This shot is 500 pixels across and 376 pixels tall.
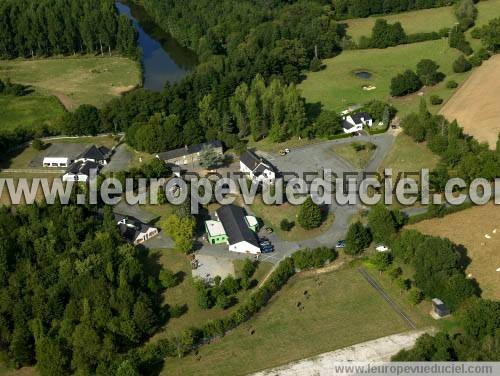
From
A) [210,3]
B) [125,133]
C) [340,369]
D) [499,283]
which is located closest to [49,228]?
[125,133]

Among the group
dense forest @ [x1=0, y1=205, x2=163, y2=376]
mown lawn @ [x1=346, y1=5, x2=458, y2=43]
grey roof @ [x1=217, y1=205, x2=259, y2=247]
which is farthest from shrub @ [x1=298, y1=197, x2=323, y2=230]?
mown lawn @ [x1=346, y1=5, x2=458, y2=43]

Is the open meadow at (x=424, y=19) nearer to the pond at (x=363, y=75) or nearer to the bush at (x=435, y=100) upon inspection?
the pond at (x=363, y=75)

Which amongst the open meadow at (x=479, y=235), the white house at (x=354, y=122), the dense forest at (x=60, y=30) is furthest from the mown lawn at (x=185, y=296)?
the dense forest at (x=60, y=30)

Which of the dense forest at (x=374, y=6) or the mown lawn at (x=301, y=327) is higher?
the dense forest at (x=374, y=6)

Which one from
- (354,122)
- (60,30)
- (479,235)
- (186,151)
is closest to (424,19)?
(354,122)

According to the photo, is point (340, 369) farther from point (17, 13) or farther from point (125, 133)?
point (17, 13)

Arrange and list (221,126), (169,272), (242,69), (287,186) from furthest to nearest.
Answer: (242,69) → (221,126) → (287,186) → (169,272)
